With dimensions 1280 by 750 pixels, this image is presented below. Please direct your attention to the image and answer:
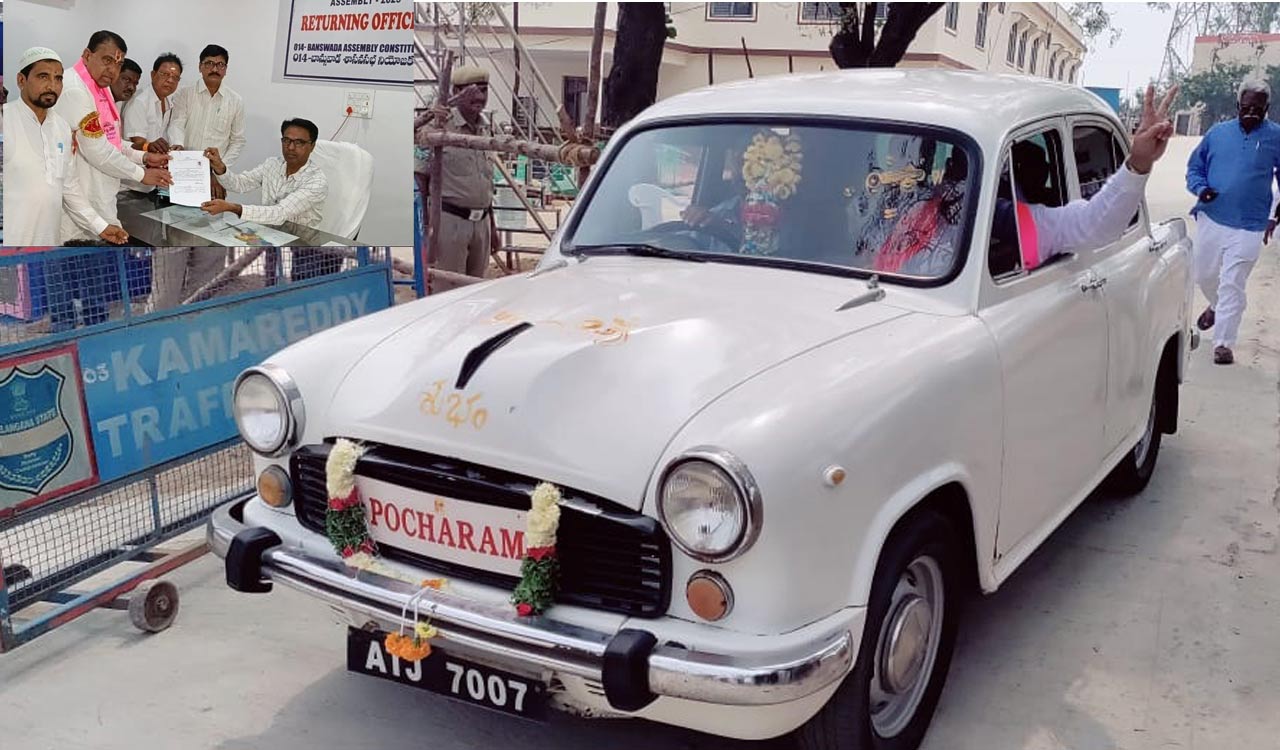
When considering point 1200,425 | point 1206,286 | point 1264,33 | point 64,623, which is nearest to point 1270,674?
point 1200,425

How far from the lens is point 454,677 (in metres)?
2.84

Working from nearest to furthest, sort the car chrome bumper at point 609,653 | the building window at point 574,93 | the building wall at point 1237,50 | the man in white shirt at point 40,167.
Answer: the car chrome bumper at point 609,653, the man in white shirt at point 40,167, the building window at point 574,93, the building wall at point 1237,50

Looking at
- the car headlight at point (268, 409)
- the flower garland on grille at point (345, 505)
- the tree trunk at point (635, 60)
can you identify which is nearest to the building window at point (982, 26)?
the tree trunk at point (635, 60)

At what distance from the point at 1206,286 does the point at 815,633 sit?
6768 millimetres

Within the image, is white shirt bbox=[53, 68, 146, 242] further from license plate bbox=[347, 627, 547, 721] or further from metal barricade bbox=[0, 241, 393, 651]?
license plate bbox=[347, 627, 547, 721]

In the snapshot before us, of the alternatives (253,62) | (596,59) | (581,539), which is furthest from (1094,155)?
(596,59)

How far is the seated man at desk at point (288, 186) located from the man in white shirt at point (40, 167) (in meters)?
0.57

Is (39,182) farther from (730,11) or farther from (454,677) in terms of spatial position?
(730,11)

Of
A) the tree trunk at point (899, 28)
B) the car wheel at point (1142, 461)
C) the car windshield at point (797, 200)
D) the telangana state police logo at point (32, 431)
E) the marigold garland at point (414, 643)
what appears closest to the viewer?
the marigold garland at point (414, 643)

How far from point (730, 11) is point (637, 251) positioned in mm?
25858

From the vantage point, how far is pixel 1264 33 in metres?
71.8

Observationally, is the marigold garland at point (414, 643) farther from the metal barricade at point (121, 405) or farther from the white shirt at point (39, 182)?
the white shirt at point (39, 182)

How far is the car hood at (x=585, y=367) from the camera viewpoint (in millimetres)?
2645

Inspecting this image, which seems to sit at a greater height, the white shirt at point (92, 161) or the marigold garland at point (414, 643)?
the white shirt at point (92, 161)
